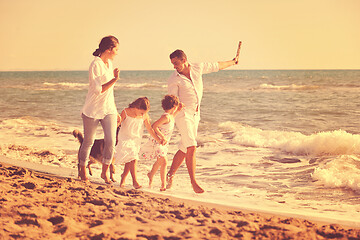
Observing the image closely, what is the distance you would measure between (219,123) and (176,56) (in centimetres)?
981

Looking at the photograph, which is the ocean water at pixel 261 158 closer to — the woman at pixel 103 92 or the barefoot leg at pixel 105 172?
the barefoot leg at pixel 105 172

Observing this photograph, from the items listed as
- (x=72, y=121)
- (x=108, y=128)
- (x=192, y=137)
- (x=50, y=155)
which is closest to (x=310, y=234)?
(x=192, y=137)

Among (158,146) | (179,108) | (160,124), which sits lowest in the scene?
(158,146)

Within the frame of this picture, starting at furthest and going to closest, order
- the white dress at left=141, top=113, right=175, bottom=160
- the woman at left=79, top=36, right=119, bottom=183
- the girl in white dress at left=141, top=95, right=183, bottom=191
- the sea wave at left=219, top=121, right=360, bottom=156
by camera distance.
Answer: the sea wave at left=219, top=121, right=360, bottom=156, the white dress at left=141, top=113, right=175, bottom=160, the girl in white dress at left=141, top=95, right=183, bottom=191, the woman at left=79, top=36, right=119, bottom=183

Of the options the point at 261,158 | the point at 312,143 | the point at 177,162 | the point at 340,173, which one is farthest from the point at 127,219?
the point at 312,143

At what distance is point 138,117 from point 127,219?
5.96 ft

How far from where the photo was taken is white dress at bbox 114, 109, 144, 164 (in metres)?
5.37

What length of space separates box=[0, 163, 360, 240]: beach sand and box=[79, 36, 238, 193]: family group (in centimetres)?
79

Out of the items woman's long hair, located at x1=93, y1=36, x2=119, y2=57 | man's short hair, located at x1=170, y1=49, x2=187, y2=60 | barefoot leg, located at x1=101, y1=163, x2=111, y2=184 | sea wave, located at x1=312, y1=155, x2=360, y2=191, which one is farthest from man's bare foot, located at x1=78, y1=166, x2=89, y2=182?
sea wave, located at x1=312, y1=155, x2=360, y2=191

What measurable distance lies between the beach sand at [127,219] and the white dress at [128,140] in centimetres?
79

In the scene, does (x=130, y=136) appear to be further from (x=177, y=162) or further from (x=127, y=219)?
(x=127, y=219)

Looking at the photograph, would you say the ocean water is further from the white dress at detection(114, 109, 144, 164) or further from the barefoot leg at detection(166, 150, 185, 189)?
the white dress at detection(114, 109, 144, 164)

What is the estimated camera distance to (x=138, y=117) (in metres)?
5.34

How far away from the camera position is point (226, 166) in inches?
319
